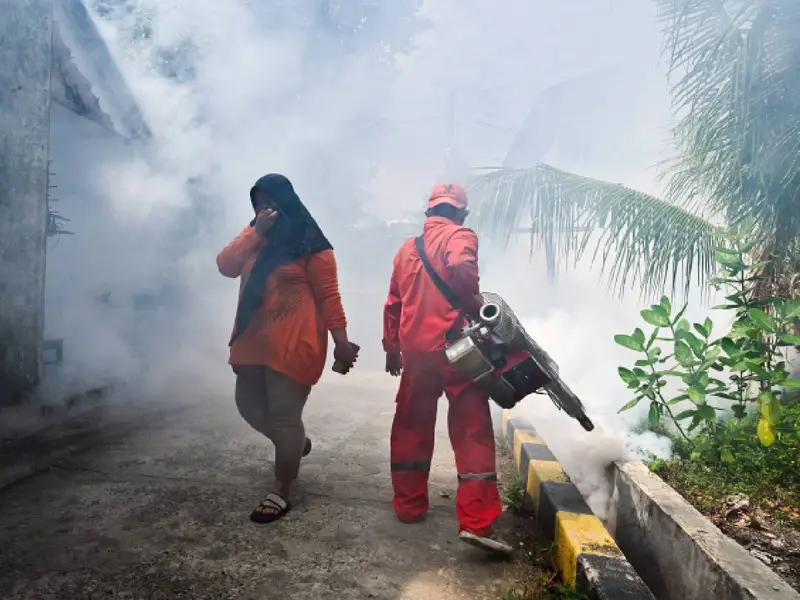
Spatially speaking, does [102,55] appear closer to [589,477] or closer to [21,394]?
[21,394]

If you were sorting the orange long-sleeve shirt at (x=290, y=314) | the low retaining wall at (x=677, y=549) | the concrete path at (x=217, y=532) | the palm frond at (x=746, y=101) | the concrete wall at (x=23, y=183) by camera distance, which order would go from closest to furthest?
the low retaining wall at (x=677, y=549) < the concrete path at (x=217, y=532) < the orange long-sleeve shirt at (x=290, y=314) < the palm frond at (x=746, y=101) < the concrete wall at (x=23, y=183)

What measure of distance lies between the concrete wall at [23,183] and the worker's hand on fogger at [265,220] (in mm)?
Answer: 2934

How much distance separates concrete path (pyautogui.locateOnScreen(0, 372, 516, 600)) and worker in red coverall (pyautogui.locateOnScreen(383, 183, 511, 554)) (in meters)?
0.27

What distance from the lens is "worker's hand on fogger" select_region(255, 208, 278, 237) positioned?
9.78ft

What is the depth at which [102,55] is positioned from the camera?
7.66 m

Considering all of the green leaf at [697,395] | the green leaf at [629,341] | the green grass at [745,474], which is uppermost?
the green leaf at [629,341]

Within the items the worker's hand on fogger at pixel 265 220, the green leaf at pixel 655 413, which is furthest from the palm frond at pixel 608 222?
the worker's hand on fogger at pixel 265 220

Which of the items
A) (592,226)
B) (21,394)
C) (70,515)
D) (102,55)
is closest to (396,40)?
(102,55)

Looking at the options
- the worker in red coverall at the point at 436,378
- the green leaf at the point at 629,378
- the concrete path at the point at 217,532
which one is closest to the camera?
the concrete path at the point at 217,532

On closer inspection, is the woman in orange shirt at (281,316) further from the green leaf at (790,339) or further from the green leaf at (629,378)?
the green leaf at (790,339)

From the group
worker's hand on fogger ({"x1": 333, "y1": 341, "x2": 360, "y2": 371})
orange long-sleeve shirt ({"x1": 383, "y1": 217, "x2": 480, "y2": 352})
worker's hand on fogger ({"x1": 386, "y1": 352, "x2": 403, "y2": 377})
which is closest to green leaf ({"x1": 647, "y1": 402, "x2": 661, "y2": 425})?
orange long-sleeve shirt ({"x1": 383, "y1": 217, "x2": 480, "y2": 352})

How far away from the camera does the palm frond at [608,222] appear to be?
531cm

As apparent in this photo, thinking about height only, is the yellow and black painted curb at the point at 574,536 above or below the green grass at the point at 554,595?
above

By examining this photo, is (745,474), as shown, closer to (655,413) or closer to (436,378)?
(655,413)
